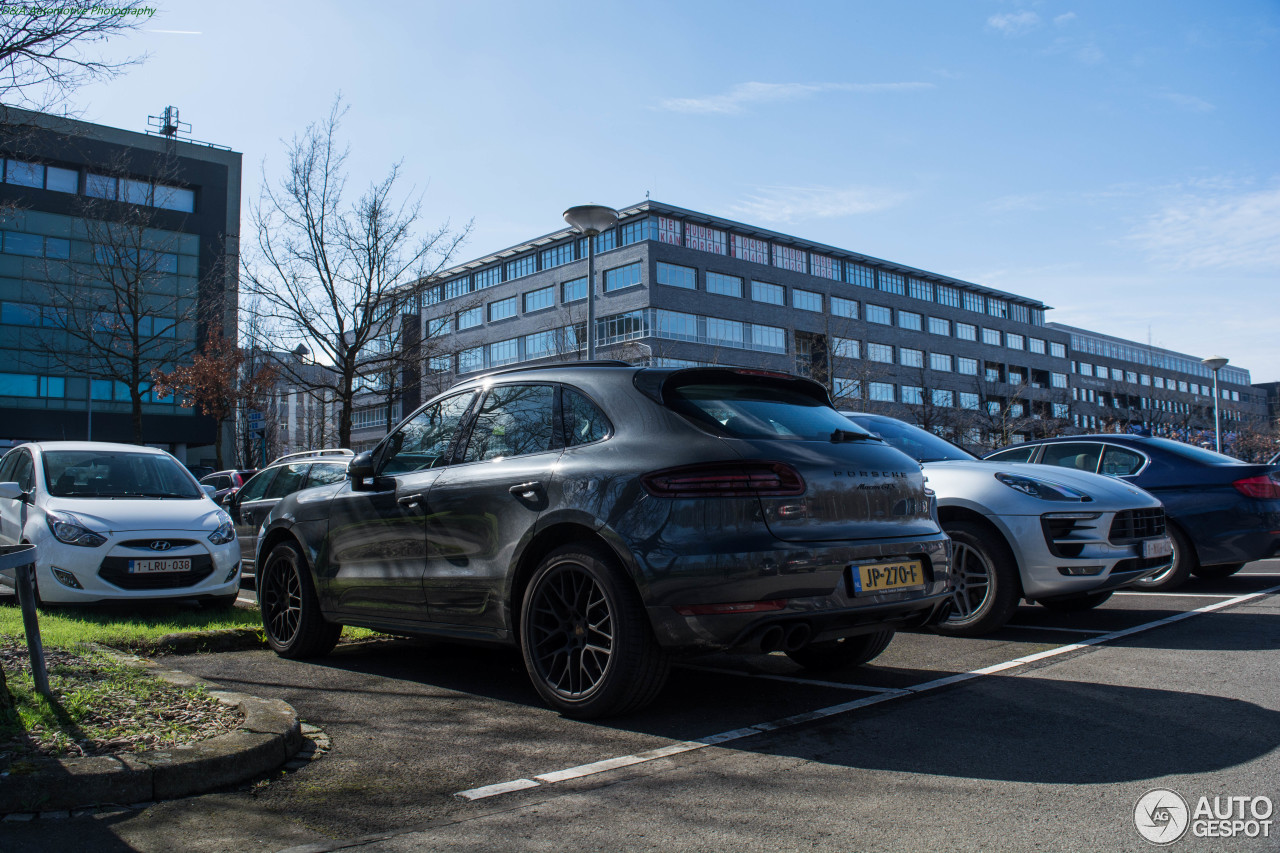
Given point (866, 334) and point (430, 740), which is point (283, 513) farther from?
point (866, 334)

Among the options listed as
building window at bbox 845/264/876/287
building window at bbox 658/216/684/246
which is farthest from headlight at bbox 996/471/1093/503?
building window at bbox 845/264/876/287

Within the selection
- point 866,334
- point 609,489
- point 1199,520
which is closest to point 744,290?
point 866,334

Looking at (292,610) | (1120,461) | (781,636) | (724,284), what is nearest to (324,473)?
(292,610)

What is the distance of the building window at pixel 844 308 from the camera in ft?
237

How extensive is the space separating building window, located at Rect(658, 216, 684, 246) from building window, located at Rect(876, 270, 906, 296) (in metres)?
22.1

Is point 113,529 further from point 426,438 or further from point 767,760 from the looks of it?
point 767,760

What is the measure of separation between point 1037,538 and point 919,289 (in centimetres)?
Answer: 7784

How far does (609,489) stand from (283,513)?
3.28 m

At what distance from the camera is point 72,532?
7.41 m

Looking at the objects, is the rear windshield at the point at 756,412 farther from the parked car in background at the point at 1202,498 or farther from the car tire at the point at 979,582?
the parked car in background at the point at 1202,498

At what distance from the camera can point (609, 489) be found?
13.4 feet

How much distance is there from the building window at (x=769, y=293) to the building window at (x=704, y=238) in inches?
154

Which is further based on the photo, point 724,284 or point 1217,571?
point 724,284

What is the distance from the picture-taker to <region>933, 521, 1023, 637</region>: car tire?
249 inches
